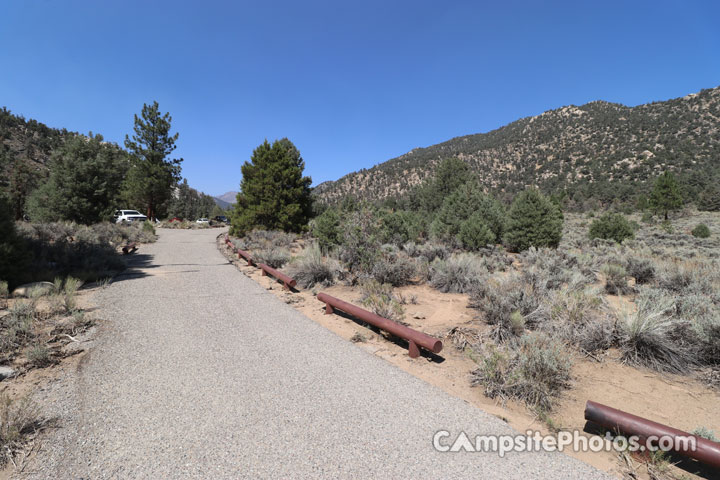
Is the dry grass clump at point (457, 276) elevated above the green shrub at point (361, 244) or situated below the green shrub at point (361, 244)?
below

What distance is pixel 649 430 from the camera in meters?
2.52

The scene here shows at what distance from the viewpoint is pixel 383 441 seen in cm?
265

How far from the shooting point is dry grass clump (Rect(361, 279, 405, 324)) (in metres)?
5.82

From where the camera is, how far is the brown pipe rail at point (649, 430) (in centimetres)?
229

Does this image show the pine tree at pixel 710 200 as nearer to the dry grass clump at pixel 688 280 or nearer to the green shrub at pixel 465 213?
the green shrub at pixel 465 213

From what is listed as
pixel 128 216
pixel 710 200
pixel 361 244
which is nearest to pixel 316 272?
pixel 361 244

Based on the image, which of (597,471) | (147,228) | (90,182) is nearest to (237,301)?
(597,471)

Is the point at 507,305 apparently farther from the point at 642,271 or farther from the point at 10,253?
the point at 10,253

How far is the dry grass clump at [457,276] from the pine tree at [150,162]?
34475 mm

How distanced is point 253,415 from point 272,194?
663 inches

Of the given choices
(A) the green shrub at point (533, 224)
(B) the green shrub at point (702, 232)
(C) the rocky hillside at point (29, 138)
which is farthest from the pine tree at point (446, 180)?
(C) the rocky hillside at point (29, 138)

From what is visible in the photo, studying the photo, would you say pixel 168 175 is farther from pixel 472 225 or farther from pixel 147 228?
pixel 472 225

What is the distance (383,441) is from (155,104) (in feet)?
132

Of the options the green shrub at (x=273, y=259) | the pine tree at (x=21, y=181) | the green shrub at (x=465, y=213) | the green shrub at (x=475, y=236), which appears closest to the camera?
the green shrub at (x=273, y=259)
